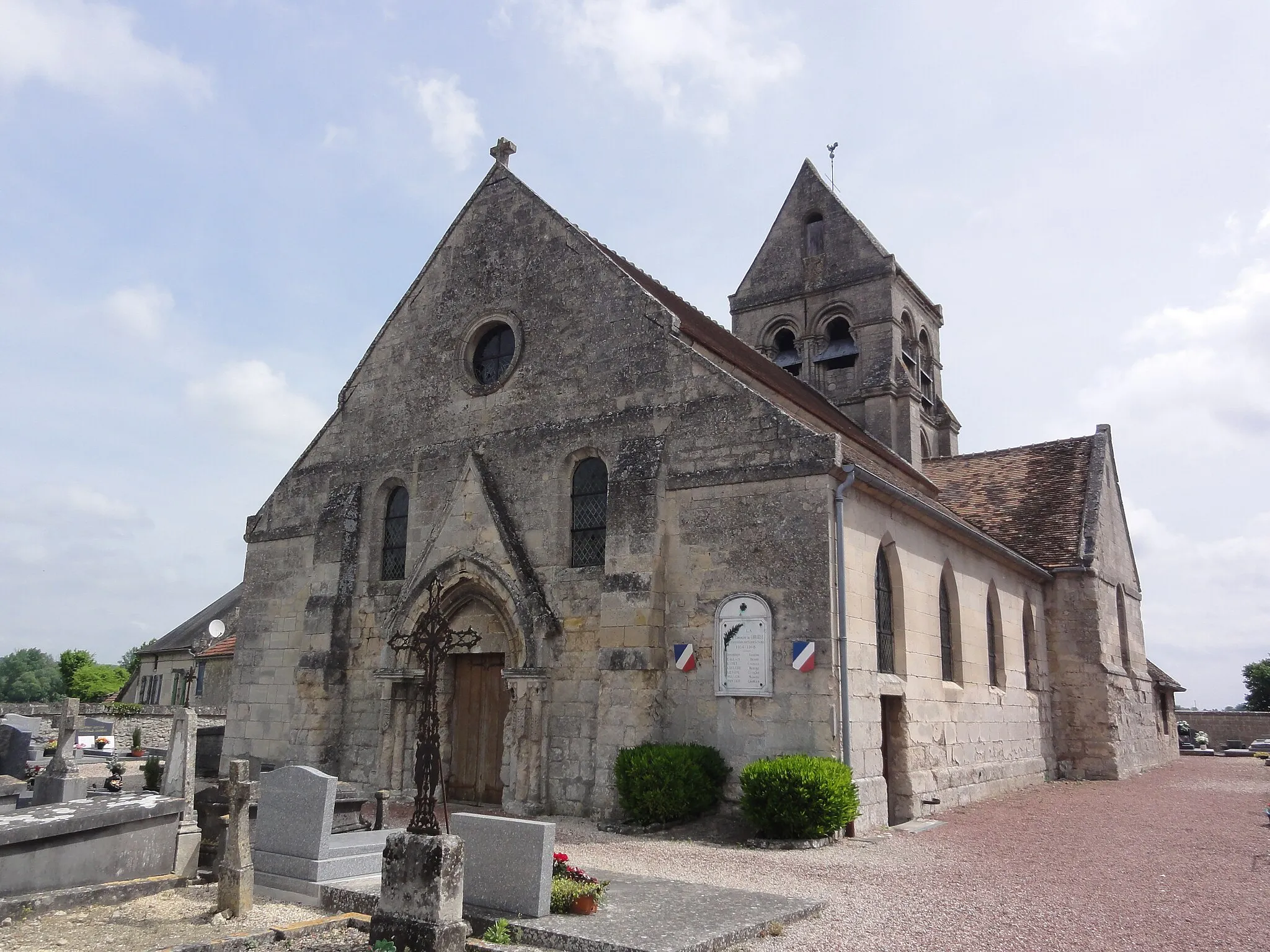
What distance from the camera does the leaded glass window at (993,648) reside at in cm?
1781

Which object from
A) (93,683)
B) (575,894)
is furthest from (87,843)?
(93,683)

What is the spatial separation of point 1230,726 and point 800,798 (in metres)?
35.1

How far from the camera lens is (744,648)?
11.8 meters

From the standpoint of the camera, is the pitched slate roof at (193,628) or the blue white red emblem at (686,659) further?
the pitched slate roof at (193,628)

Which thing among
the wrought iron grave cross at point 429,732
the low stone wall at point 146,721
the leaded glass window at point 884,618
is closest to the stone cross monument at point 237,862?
the wrought iron grave cross at point 429,732

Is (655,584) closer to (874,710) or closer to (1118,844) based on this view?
(874,710)

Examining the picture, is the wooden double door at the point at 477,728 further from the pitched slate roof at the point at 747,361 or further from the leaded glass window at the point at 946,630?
the leaded glass window at the point at 946,630

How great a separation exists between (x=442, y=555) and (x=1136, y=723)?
17758 millimetres

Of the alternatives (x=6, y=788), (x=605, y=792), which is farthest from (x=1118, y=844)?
(x=6, y=788)

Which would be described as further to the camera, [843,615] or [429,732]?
[843,615]

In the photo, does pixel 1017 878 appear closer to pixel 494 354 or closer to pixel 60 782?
pixel 60 782

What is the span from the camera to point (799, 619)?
11.6 m

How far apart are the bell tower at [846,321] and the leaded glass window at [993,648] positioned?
637 cm

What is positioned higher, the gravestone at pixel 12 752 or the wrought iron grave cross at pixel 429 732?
the wrought iron grave cross at pixel 429 732
